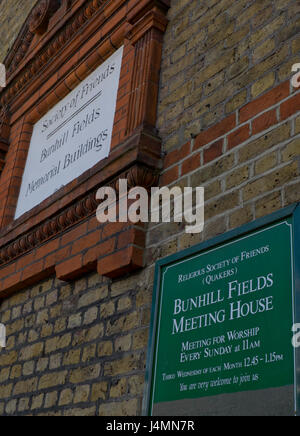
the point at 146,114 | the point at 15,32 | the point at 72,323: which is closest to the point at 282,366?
the point at 72,323

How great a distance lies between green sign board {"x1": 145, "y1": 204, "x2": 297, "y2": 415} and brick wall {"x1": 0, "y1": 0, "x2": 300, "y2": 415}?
0.13 m

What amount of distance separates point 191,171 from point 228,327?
916mm

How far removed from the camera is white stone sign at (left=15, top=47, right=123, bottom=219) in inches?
147

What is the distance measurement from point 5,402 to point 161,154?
195 cm

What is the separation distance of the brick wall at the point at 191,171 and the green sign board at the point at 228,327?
13 cm

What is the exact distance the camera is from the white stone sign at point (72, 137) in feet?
12.2

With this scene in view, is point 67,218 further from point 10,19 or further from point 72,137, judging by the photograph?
point 10,19

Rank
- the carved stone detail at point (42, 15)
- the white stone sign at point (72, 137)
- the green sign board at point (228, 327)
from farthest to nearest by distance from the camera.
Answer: the carved stone detail at point (42, 15)
the white stone sign at point (72, 137)
the green sign board at point (228, 327)

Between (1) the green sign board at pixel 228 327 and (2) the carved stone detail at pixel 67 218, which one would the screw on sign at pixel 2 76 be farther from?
(1) the green sign board at pixel 228 327

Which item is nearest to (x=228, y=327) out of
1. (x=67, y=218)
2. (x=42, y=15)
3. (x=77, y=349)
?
(x=77, y=349)

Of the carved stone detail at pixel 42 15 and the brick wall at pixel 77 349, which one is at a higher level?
the carved stone detail at pixel 42 15

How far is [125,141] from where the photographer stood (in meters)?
3.19

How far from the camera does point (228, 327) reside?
7.14 feet

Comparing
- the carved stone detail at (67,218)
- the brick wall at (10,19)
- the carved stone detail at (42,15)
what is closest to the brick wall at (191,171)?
the carved stone detail at (67,218)
